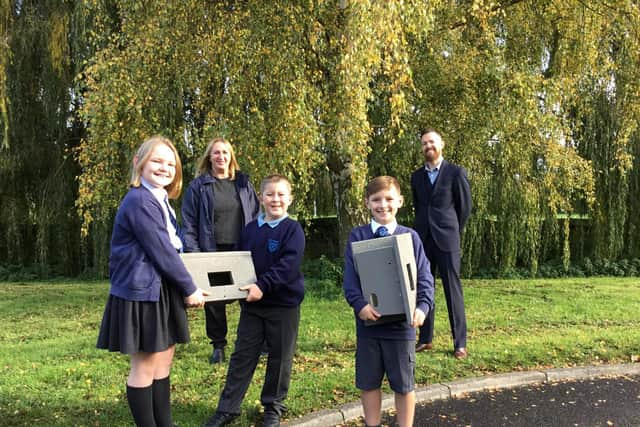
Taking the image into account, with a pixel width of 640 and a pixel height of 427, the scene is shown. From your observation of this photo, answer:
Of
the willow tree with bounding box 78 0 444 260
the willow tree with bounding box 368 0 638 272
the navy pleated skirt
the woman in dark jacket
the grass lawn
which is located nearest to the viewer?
the navy pleated skirt

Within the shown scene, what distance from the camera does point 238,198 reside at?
458cm

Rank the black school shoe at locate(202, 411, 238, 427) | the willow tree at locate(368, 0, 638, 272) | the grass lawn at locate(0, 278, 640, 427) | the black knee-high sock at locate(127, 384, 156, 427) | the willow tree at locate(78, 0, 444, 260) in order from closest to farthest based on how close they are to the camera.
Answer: the black knee-high sock at locate(127, 384, 156, 427)
the black school shoe at locate(202, 411, 238, 427)
the grass lawn at locate(0, 278, 640, 427)
the willow tree at locate(78, 0, 444, 260)
the willow tree at locate(368, 0, 638, 272)

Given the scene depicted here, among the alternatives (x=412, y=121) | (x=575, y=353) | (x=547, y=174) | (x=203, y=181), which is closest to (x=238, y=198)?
(x=203, y=181)

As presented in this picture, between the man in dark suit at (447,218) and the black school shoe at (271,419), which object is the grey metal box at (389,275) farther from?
the man in dark suit at (447,218)

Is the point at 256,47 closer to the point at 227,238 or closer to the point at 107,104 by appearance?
the point at 107,104

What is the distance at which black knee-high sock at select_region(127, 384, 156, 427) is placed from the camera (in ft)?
9.45

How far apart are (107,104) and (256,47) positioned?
6.49 ft

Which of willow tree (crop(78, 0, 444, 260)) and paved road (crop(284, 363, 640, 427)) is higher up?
willow tree (crop(78, 0, 444, 260))

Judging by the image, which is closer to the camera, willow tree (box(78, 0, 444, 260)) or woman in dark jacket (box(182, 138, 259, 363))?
woman in dark jacket (box(182, 138, 259, 363))

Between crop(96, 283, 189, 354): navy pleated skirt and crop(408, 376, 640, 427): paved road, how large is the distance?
2.00 meters

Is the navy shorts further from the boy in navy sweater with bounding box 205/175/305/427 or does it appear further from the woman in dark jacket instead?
the woman in dark jacket

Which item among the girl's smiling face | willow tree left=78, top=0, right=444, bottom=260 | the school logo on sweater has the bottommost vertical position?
the school logo on sweater

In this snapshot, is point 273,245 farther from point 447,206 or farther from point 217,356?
point 447,206

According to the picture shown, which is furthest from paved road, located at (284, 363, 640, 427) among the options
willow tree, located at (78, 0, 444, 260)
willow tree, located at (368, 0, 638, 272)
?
willow tree, located at (368, 0, 638, 272)
